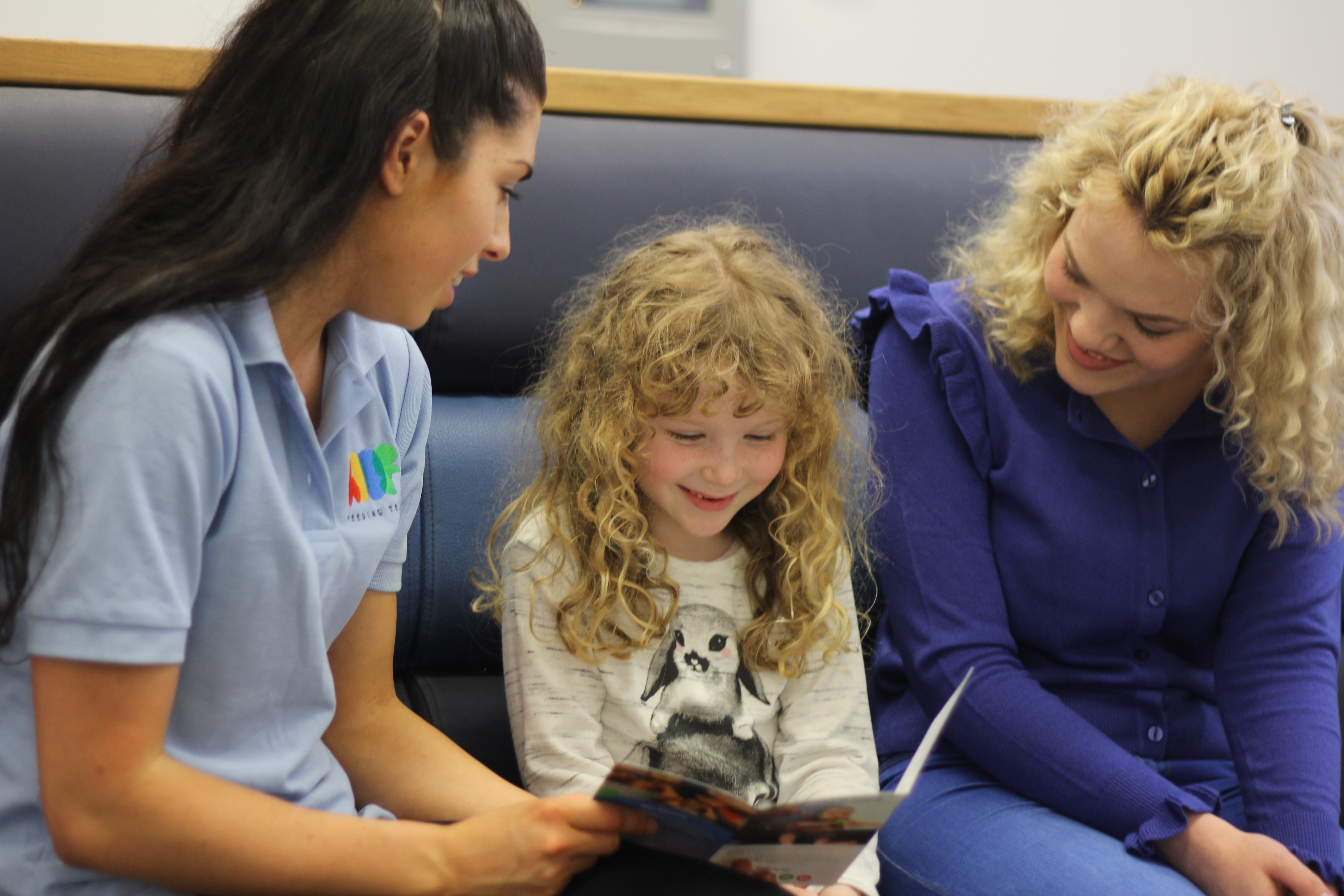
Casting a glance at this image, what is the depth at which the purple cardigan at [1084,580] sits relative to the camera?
1.27 metres

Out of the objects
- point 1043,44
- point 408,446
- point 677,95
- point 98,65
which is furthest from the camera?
point 1043,44

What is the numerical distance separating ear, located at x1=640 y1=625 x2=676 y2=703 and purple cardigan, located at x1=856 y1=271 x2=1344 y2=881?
0.29 meters

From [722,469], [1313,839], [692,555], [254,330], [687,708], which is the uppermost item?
[254,330]

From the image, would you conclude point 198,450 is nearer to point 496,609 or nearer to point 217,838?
point 217,838

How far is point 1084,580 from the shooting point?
130cm

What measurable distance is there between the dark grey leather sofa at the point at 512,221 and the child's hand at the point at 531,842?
461 mm

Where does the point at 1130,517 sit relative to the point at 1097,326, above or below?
below

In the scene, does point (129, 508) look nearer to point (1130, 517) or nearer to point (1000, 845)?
point (1000, 845)

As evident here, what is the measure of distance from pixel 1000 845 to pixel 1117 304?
0.58m

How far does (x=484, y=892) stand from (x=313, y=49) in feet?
2.07

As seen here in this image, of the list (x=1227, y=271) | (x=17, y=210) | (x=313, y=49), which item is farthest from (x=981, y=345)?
(x=17, y=210)

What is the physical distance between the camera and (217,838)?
0.78 metres

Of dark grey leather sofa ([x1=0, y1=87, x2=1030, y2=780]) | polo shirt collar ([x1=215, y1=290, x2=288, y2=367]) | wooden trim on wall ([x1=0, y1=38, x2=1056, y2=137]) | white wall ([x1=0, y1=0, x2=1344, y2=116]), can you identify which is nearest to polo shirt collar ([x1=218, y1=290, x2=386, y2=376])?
polo shirt collar ([x1=215, y1=290, x2=288, y2=367])

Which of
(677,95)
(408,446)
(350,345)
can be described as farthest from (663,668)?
(677,95)
